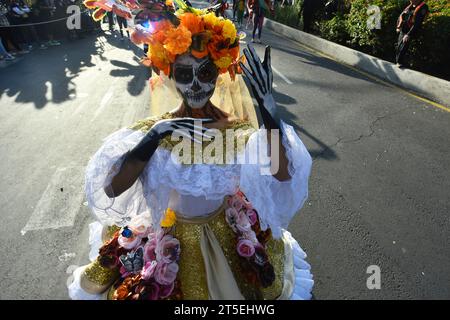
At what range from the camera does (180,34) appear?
1862 millimetres

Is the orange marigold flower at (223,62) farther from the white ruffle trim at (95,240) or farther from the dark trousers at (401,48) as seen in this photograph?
the dark trousers at (401,48)

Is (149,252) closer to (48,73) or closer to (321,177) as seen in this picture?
(321,177)

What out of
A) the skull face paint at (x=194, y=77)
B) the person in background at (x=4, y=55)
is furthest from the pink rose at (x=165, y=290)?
the person in background at (x=4, y=55)

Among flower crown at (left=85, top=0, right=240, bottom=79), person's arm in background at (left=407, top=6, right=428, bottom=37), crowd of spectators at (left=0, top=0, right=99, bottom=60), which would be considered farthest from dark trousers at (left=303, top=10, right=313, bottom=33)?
flower crown at (left=85, top=0, right=240, bottom=79)

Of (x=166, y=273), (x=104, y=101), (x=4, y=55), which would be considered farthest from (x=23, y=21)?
(x=166, y=273)

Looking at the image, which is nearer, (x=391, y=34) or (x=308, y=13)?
(x=391, y=34)

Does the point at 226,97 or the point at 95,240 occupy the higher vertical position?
the point at 226,97

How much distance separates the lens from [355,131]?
221 inches

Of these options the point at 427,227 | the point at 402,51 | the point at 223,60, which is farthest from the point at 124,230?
the point at 402,51

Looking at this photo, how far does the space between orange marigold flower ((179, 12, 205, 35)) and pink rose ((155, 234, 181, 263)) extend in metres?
1.39

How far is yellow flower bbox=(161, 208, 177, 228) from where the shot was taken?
222cm

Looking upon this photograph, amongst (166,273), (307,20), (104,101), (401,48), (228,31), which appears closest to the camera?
(228,31)

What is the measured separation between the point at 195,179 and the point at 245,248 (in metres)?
0.67

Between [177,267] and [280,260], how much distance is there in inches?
34.0
